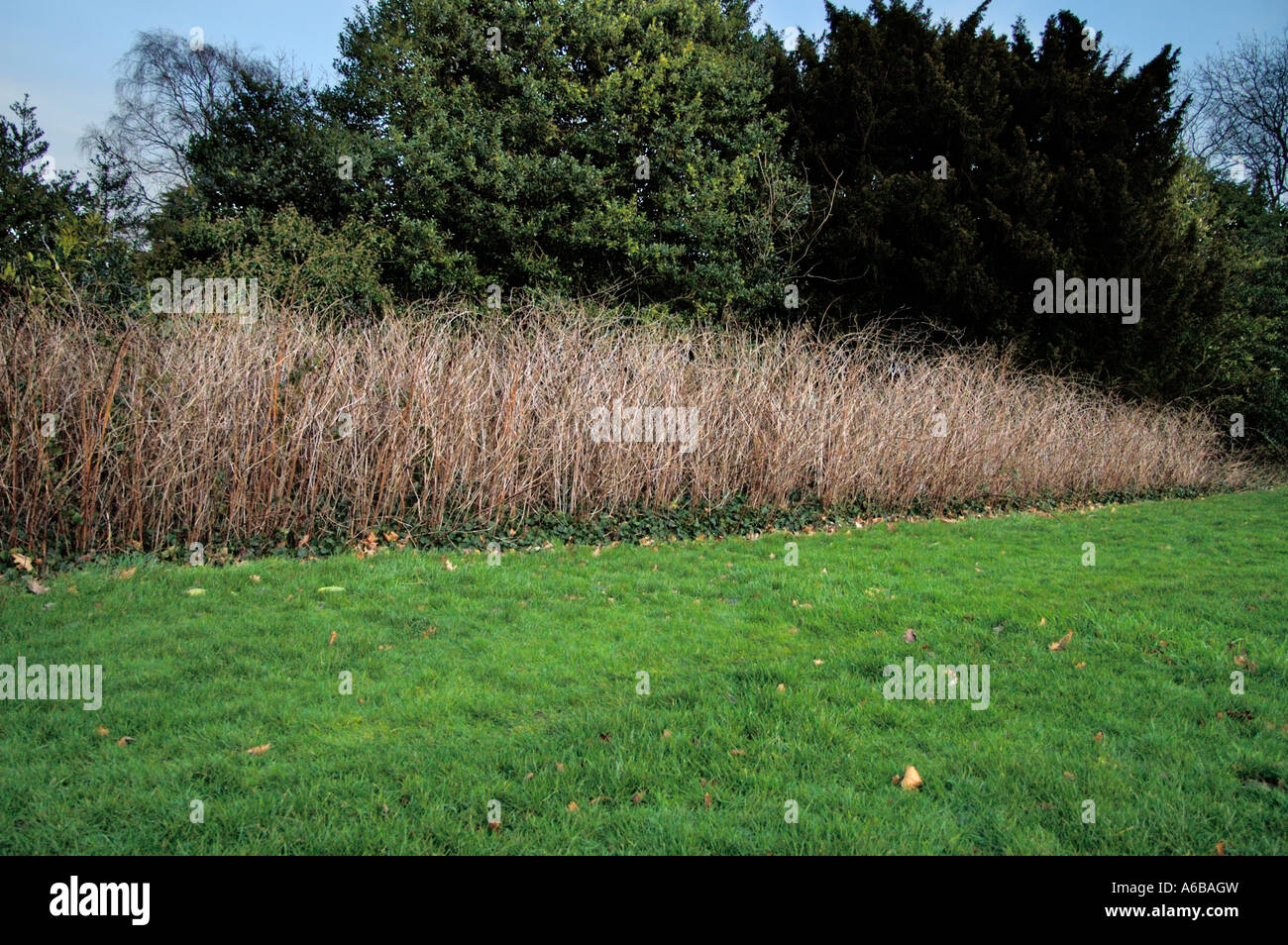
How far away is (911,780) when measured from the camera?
256cm

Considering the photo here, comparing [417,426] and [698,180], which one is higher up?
[698,180]

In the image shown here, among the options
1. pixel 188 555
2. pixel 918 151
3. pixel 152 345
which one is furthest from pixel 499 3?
pixel 188 555

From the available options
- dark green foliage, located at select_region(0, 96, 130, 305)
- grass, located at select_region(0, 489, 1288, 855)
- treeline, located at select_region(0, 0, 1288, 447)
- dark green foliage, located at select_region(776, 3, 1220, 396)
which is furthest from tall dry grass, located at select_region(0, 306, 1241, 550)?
dark green foliage, located at select_region(776, 3, 1220, 396)

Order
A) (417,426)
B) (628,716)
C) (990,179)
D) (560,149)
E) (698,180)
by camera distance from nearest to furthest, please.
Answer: (628,716) < (417,426) < (560,149) < (698,180) < (990,179)

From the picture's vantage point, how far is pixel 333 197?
11992 mm

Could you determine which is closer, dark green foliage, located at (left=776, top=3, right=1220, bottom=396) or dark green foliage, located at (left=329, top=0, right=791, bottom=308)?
dark green foliage, located at (left=329, top=0, right=791, bottom=308)

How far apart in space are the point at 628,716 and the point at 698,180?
1221 centimetres

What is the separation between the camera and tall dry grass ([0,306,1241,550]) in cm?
533

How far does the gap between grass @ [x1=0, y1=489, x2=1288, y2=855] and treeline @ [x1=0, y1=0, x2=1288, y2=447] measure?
21.5ft

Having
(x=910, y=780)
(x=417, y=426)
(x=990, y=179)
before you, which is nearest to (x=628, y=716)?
(x=910, y=780)

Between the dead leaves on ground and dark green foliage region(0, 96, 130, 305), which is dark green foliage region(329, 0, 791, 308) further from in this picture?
the dead leaves on ground

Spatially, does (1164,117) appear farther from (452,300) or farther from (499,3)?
(452,300)

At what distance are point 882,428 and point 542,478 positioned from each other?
14.7 ft

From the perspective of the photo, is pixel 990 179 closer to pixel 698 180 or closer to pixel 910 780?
pixel 698 180
